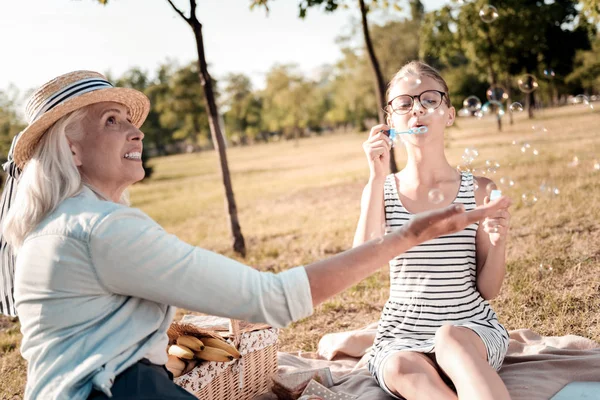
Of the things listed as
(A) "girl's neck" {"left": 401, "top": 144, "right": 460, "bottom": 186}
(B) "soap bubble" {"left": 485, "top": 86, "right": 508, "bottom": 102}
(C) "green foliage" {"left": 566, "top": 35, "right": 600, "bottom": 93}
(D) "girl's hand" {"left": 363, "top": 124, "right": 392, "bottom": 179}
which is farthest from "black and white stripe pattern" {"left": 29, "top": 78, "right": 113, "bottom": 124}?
(C) "green foliage" {"left": 566, "top": 35, "right": 600, "bottom": 93}

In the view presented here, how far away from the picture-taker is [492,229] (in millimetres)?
2463

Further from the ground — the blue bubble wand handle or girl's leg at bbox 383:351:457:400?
the blue bubble wand handle

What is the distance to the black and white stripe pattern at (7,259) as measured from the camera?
2.29 metres

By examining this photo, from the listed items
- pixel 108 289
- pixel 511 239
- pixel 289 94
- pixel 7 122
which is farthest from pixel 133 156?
pixel 289 94

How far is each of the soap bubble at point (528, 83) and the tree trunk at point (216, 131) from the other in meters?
3.64

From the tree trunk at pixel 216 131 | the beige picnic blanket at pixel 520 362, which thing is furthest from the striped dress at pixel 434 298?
the tree trunk at pixel 216 131

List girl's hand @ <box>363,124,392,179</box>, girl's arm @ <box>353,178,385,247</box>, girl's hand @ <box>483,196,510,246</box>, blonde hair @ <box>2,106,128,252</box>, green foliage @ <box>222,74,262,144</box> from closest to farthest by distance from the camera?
blonde hair @ <box>2,106,128,252</box> < girl's hand @ <box>483,196,510,246</box> < girl's hand @ <box>363,124,392,179</box> < girl's arm @ <box>353,178,385,247</box> < green foliage @ <box>222,74,262,144</box>

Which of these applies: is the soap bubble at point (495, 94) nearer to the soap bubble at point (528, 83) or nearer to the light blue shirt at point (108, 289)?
the soap bubble at point (528, 83)

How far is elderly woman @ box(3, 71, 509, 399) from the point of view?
1629 mm

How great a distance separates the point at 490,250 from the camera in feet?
8.63

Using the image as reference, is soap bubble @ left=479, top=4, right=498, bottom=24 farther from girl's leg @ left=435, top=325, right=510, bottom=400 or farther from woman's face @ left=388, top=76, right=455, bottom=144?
girl's leg @ left=435, top=325, right=510, bottom=400

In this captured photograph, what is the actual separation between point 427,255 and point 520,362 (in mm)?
1043

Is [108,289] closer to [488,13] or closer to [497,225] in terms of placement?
[497,225]

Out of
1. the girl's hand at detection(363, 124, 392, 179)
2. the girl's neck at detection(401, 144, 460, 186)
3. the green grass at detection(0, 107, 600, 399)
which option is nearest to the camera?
the girl's hand at detection(363, 124, 392, 179)
